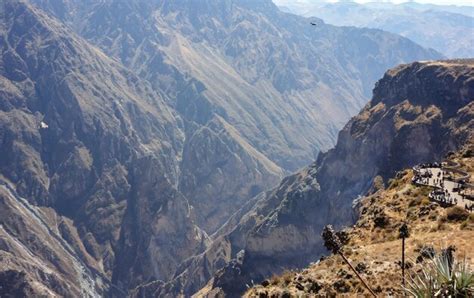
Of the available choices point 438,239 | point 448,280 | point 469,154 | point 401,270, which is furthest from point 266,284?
point 469,154

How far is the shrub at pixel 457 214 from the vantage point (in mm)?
56938

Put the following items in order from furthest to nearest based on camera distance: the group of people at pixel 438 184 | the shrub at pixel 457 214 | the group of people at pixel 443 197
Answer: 1. the group of people at pixel 438 184
2. the group of people at pixel 443 197
3. the shrub at pixel 457 214

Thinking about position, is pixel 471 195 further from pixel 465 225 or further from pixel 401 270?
pixel 401 270

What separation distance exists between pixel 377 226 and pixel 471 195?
1255 centimetres

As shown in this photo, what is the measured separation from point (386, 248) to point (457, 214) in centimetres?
954

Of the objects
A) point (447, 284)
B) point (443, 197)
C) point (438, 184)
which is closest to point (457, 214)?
point (443, 197)

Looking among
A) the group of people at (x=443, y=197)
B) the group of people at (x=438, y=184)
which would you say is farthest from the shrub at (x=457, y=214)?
→ the group of people at (x=443, y=197)

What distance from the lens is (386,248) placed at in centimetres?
5381

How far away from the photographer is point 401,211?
6550 centimetres

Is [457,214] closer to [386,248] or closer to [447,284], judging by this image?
[386,248]

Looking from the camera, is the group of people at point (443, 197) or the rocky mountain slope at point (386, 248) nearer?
the rocky mountain slope at point (386, 248)

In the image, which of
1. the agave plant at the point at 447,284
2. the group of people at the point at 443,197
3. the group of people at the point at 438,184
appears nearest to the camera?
the agave plant at the point at 447,284

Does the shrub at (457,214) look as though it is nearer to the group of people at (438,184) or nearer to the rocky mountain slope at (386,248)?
the rocky mountain slope at (386,248)

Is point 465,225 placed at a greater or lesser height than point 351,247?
greater
